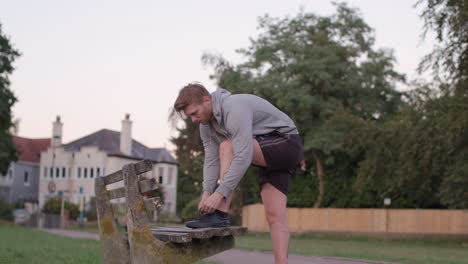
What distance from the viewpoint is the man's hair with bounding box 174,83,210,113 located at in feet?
16.5

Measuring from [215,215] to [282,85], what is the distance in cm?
4210

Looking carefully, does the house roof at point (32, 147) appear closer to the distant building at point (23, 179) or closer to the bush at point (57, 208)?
the distant building at point (23, 179)

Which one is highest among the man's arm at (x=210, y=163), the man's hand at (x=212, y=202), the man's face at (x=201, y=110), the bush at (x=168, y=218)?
the man's face at (x=201, y=110)

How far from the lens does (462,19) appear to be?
2744 cm

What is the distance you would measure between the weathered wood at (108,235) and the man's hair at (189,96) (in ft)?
3.96

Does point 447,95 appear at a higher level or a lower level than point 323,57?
lower

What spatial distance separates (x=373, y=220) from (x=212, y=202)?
147ft

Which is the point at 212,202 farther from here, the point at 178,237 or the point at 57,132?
the point at 57,132

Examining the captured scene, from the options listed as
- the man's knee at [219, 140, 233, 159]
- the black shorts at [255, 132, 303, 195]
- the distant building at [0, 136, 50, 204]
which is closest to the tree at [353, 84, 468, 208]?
the black shorts at [255, 132, 303, 195]

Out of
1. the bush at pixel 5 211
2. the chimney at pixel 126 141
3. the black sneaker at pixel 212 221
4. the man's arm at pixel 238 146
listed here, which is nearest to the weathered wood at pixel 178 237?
the black sneaker at pixel 212 221

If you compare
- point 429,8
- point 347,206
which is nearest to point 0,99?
point 347,206

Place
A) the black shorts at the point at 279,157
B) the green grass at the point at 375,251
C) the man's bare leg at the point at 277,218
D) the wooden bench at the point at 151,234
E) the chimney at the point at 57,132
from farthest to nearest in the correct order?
1. the chimney at the point at 57,132
2. the green grass at the point at 375,251
3. the man's bare leg at the point at 277,218
4. the black shorts at the point at 279,157
5. the wooden bench at the point at 151,234

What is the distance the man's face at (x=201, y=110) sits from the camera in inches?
200

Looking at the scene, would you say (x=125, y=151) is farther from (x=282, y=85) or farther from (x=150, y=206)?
(x=150, y=206)
